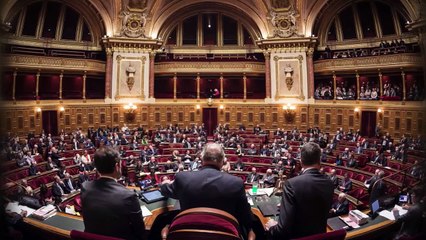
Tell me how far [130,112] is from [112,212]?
67.2 feet

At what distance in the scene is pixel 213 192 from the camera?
2.33m

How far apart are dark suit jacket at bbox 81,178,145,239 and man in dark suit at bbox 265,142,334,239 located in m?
1.21

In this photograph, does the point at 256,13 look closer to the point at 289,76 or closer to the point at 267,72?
the point at 267,72

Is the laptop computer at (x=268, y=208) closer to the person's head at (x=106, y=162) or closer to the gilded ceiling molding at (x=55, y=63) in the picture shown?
the person's head at (x=106, y=162)

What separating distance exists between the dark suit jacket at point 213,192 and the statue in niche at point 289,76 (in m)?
20.6

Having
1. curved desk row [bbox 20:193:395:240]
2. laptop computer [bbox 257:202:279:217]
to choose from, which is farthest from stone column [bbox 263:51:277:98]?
curved desk row [bbox 20:193:395:240]

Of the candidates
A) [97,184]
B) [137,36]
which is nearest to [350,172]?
[97,184]

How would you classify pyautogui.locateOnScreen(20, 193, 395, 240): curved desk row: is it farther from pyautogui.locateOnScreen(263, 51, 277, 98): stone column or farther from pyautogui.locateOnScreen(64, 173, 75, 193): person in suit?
pyautogui.locateOnScreen(263, 51, 277, 98): stone column

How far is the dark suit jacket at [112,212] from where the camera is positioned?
2395mm

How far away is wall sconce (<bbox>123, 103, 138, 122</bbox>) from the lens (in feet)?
71.9

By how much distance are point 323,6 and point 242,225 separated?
882 inches

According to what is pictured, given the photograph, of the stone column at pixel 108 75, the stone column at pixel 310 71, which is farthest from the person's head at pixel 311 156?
the stone column at pixel 108 75

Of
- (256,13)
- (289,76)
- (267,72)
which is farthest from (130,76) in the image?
(289,76)

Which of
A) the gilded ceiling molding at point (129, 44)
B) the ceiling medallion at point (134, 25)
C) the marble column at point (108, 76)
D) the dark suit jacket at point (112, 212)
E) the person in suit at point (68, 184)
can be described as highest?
the ceiling medallion at point (134, 25)
